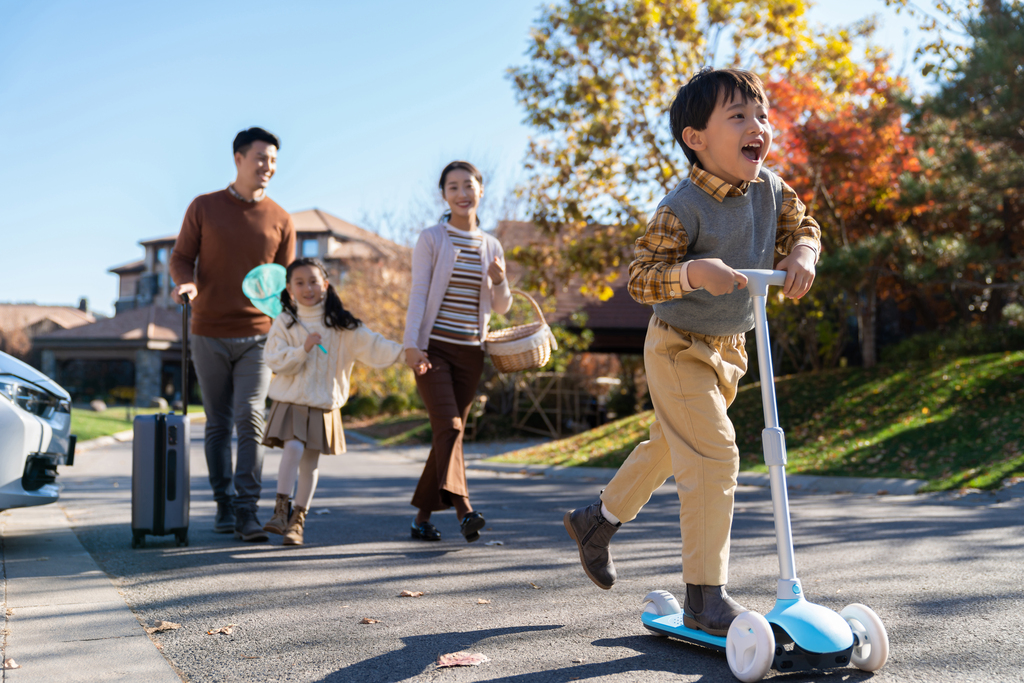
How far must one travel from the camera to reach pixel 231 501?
16.8 feet

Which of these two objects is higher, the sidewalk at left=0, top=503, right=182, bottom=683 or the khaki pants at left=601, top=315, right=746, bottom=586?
the khaki pants at left=601, top=315, right=746, bottom=586

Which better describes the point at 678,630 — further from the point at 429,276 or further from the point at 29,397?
the point at 29,397

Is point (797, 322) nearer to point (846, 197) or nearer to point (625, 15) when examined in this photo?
point (846, 197)

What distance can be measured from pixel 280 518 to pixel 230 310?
1293 mm

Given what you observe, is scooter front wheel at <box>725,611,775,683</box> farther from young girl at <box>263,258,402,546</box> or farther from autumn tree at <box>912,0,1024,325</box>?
autumn tree at <box>912,0,1024,325</box>

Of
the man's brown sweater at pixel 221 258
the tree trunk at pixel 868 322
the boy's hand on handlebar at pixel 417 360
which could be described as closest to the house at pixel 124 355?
the tree trunk at pixel 868 322

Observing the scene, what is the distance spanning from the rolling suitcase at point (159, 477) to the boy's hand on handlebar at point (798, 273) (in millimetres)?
3308

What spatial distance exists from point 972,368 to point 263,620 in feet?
36.7

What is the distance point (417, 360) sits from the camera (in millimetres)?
4480

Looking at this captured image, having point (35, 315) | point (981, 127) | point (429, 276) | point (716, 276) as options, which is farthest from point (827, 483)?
point (35, 315)

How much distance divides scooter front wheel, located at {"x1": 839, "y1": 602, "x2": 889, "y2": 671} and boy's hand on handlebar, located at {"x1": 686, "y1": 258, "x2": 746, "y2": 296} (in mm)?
996

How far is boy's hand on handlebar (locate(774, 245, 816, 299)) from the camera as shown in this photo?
2502 millimetres

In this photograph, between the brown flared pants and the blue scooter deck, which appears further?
the brown flared pants

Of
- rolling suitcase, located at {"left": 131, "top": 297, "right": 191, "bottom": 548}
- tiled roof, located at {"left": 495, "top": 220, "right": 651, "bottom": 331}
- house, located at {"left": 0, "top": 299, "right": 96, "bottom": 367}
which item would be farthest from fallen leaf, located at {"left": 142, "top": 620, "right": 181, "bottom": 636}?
house, located at {"left": 0, "top": 299, "right": 96, "bottom": 367}
